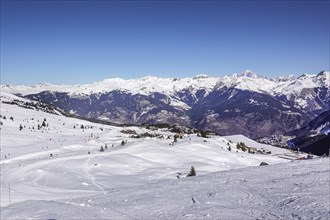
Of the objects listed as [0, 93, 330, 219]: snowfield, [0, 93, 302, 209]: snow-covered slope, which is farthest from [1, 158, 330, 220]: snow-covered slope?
[0, 93, 302, 209]: snow-covered slope

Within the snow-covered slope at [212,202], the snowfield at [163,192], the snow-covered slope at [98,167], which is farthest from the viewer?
the snow-covered slope at [98,167]

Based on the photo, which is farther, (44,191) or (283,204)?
(44,191)

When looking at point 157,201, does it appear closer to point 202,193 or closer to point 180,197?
point 180,197

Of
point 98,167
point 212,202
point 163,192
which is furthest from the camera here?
point 98,167

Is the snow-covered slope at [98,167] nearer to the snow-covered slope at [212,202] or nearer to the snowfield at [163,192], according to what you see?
the snowfield at [163,192]

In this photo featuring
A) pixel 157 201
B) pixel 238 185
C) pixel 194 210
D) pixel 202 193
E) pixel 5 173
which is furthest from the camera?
pixel 5 173

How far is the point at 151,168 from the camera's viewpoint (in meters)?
39.5

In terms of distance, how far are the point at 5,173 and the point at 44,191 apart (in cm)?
941

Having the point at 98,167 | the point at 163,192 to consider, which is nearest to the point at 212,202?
the point at 163,192

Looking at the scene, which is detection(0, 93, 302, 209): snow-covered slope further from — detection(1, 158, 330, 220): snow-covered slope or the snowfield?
detection(1, 158, 330, 220): snow-covered slope

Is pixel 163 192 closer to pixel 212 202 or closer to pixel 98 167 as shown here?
pixel 212 202

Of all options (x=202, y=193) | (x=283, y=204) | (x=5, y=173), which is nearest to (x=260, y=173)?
(x=202, y=193)

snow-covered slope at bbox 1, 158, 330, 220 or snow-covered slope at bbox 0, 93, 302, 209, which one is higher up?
snow-covered slope at bbox 1, 158, 330, 220

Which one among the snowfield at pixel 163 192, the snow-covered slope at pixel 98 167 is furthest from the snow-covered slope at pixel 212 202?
the snow-covered slope at pixel 98 167
